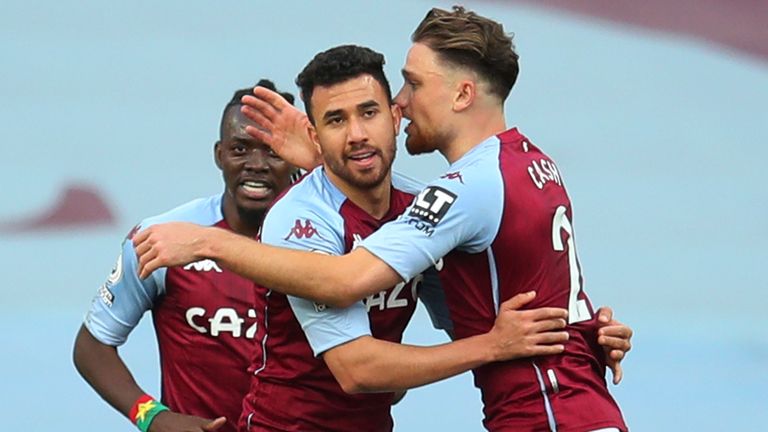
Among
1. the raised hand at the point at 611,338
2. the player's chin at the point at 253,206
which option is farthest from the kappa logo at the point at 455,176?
the player's chin at the point at 253,206

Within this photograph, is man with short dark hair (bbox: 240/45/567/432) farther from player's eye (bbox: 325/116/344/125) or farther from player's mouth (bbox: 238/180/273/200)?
player's mouth (bbox: 238/180/273/200)

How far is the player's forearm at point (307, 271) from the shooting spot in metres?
4.10

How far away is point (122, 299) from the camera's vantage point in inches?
203

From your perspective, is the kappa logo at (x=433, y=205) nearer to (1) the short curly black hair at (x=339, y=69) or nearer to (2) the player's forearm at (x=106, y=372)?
(1) the short curly black hair at (x=339, y=69)

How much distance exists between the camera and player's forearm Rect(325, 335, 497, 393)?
13.7 ft

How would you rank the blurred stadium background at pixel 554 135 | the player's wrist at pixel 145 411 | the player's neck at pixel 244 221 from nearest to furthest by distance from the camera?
the player's wrist at pixel 145 411
the player's neck at pixel 244 221
the blurred stadium background at pixel 554 135

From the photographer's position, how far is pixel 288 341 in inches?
173

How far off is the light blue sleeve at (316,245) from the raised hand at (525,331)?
1.10 ft

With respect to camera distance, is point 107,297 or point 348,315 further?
point 107,297

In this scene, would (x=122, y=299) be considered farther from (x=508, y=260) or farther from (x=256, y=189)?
(x=508, y=260)

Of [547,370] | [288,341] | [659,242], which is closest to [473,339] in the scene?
[547,370]

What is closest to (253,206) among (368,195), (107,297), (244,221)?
(244,221)

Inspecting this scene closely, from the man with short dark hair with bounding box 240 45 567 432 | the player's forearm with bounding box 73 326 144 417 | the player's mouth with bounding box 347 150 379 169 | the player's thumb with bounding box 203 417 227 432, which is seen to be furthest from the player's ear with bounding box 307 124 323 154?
the player's forearm with bounding box 73 326 144 417

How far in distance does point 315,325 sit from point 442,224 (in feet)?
1.37
